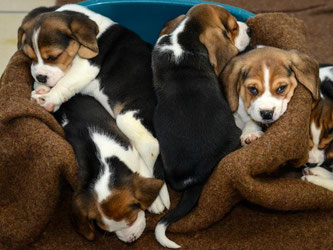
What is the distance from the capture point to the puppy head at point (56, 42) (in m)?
2.96

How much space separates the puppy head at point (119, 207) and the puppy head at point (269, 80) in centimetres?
73

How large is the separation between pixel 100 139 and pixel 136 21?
1.50m

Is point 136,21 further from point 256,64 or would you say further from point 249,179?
point 249,179

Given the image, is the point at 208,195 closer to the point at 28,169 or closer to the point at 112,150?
the point at 112,150

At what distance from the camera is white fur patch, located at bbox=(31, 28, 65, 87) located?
9.71 ft

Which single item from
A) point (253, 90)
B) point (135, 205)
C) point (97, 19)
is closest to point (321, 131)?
point (253, 90)

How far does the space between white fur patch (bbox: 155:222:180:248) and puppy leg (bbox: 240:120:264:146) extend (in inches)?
27.2

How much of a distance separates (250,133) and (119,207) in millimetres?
930

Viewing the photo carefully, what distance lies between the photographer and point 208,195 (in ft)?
8.60

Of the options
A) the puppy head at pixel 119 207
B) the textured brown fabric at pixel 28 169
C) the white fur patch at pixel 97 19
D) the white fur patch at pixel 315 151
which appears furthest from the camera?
the white fur patch at pixel 97 19

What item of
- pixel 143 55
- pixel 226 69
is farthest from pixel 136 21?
pixel 226 69

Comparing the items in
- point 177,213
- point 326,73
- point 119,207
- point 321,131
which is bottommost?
point 177,213

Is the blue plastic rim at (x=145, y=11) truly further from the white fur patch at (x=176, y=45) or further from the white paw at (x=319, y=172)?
the white paw at (x=319, y=172)

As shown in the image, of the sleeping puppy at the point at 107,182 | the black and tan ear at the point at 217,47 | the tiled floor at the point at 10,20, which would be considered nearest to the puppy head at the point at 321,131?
the black and tan ear at the point at 217,47
